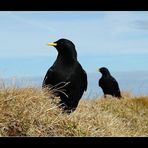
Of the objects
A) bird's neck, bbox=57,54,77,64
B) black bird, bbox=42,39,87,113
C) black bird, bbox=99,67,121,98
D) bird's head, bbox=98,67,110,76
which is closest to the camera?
black bird, bbox=42,39,87,113

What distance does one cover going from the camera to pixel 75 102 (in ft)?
21.9

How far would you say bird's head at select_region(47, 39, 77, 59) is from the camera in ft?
22.0

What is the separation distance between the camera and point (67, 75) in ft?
21.3

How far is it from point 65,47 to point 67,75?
1.65 feet

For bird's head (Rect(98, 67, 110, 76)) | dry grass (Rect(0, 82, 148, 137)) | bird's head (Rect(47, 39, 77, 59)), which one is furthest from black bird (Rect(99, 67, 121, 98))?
dry grass (Rect(0, 82, 148, 137))

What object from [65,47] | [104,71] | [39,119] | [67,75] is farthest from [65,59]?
[104,71]

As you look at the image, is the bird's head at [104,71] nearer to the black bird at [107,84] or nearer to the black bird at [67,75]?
the black bird at [107,84]

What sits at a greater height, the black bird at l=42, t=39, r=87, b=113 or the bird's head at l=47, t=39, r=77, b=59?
the bird's head at l=47, t=39, r=77, b=59

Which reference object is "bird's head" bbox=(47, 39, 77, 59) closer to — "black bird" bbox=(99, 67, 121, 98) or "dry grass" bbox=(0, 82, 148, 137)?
"dry grass" bbox=(0, 82, 148, 137)

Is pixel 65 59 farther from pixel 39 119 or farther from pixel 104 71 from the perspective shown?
pixel 104 71

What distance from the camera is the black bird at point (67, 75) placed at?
6500mm
